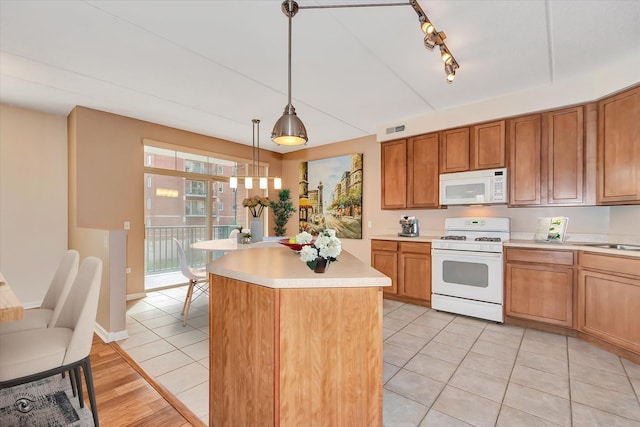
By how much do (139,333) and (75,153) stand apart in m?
2.52

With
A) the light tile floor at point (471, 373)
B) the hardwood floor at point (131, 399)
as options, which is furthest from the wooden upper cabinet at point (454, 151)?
the hardwood floor at point (131, 399)

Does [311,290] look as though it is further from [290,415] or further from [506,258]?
[506,258]

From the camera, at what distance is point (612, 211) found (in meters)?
3.14

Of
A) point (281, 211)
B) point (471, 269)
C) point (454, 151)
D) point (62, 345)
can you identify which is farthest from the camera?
point (281, 211)

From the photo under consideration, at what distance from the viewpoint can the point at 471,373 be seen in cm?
231

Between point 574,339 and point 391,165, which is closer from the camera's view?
point 574,339

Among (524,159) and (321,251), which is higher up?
(524,159)

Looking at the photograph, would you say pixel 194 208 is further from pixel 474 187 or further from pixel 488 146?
pixel 488 146

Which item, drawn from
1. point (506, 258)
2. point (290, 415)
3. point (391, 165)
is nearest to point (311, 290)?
point (290, 415)

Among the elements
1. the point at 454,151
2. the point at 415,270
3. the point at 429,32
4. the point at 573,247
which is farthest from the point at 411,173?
the point at 429,32

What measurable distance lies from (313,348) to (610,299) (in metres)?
2.97

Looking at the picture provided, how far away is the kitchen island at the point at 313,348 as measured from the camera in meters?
1.33

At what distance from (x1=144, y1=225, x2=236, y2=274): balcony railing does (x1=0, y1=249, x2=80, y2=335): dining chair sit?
7.52ft

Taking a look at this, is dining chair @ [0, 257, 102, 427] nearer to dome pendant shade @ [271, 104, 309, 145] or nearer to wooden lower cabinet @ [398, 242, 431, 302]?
dome pendant shade @ [271, 104, 309, 145]
